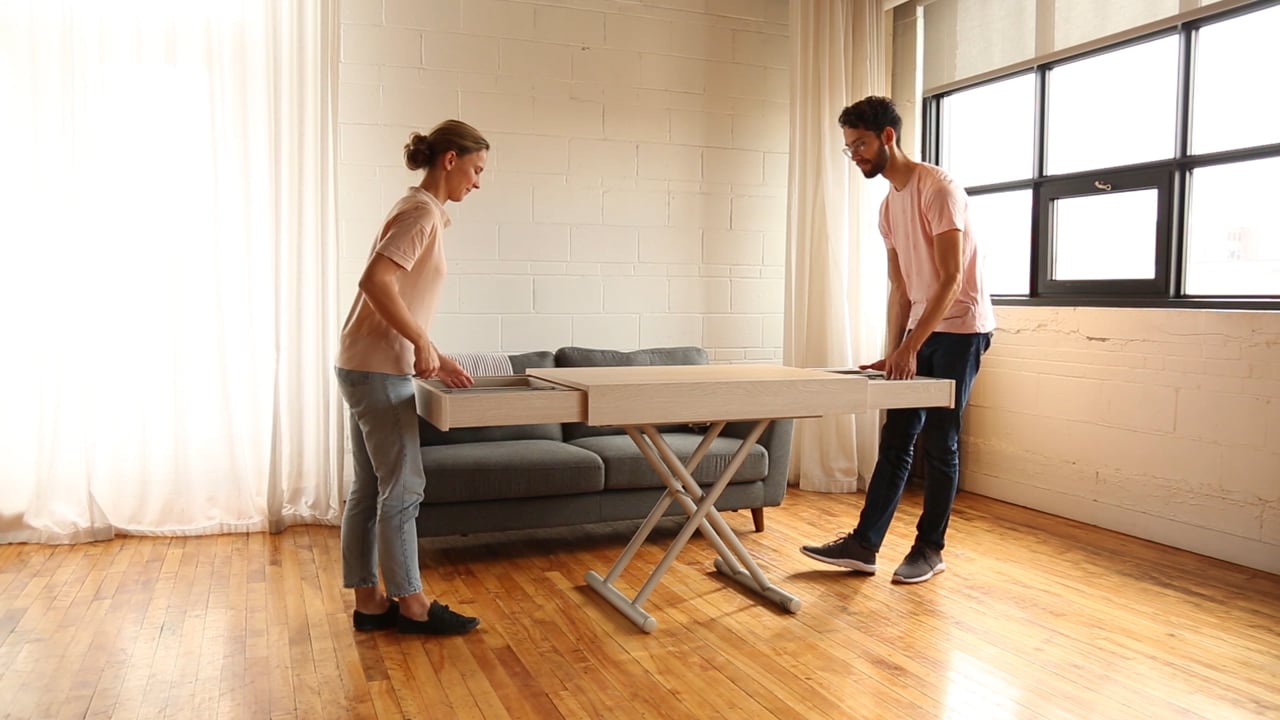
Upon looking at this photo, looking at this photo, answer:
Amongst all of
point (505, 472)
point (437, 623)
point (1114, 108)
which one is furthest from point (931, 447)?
Answer: point (1114, 108)

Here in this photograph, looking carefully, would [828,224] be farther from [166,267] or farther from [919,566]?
[166,267]

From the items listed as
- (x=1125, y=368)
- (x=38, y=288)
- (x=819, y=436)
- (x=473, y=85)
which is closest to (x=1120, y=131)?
(x=1125, y=368)

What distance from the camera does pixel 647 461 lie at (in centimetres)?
373

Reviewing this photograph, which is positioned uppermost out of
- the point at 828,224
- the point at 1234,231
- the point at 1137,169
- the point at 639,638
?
the point at 1137,169

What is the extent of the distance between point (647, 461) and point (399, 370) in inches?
51.9

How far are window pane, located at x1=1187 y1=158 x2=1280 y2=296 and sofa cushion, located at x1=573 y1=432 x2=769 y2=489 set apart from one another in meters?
1.92

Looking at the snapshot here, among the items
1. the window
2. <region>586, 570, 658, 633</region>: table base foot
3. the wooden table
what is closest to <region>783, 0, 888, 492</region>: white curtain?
the window

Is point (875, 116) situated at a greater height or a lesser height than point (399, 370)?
greater

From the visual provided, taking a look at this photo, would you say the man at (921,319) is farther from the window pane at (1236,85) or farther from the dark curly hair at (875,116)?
the window pane at (1236,85)

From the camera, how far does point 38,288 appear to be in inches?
154

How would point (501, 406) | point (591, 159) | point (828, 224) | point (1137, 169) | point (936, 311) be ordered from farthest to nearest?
point (828, 224), point (591, 159), point (1137, 169), point (936, 311), point (501, 406)

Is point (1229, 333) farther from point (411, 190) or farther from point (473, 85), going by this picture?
point (473, 85)

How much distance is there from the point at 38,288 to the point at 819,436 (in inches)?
141

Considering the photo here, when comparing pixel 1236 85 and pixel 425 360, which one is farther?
pixel 1236 85
